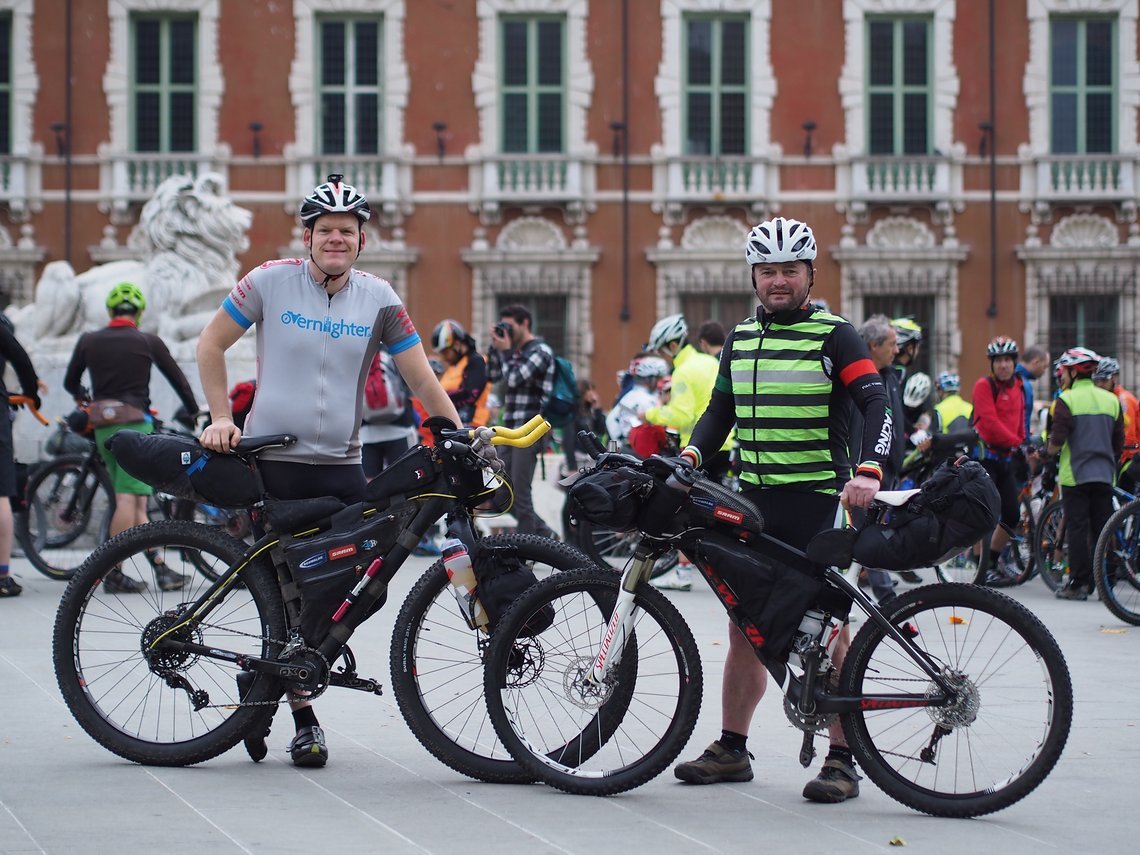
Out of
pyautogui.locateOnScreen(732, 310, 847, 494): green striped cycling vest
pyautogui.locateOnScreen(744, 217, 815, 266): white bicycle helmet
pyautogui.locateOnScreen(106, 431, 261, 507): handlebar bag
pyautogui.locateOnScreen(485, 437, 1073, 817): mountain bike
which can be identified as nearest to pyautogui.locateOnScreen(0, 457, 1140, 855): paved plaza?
pyautogui.locateOnScreen(485, 437, 1073, 817): mountain bike

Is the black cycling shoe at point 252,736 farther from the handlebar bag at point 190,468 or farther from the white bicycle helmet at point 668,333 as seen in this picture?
the white bicycle helmet at point 668,333

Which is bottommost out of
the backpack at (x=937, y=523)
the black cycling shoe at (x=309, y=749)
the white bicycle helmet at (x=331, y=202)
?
the black cycling shoe at (x=309, y=749)

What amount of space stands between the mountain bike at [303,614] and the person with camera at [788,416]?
65cm

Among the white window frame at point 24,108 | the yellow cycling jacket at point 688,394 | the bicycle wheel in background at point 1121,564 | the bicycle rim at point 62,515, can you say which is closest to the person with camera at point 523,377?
the yellow cycling jacket at point 688,394

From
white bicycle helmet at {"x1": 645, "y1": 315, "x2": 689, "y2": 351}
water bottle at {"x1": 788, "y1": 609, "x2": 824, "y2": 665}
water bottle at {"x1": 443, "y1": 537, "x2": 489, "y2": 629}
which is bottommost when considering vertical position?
water bottle at {"x1": 788, "y1": 609, "x2": 824, "y2": 665}

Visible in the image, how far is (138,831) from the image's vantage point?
16.7ft

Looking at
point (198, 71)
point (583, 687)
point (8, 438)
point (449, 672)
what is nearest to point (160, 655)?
point (449, 672)

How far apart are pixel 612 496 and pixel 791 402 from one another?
0.67 meters

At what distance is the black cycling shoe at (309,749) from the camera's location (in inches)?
237

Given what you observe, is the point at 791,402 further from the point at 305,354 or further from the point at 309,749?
the point at 309,749

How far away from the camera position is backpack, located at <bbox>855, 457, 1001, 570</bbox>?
5371 mm

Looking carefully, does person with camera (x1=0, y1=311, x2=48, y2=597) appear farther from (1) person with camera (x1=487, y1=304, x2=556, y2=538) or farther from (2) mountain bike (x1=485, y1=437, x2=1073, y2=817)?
(2) mountain bike (x1=485, y1=437, x2=1073, y2=817)

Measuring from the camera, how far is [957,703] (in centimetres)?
546

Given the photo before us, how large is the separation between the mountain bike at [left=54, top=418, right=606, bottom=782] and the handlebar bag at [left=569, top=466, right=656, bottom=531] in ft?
1.06
